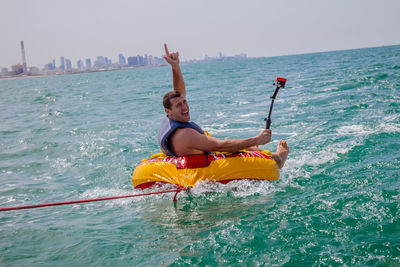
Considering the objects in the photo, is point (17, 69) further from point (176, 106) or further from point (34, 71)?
point (176, 106)

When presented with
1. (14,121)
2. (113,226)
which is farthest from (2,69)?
(113,226)

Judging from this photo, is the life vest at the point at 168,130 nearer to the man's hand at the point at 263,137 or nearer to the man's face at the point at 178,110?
the man's face at the point at 178,110

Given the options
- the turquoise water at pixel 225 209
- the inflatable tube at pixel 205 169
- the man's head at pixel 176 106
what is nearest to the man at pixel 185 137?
the man's head at pixel 176 106

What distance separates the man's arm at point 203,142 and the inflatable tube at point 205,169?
0.12 meters

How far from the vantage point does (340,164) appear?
18.7ft

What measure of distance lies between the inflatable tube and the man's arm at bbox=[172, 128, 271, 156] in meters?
0.12

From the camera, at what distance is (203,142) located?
15.6ft

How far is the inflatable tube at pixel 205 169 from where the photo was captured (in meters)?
4.79

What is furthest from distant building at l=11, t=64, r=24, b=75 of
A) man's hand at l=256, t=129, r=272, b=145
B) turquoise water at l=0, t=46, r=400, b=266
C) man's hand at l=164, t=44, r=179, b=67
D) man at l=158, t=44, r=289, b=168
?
man's hand at l=256, t=129, r=272, b=145

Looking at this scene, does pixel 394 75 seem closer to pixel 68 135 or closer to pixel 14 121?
pixel 68 135

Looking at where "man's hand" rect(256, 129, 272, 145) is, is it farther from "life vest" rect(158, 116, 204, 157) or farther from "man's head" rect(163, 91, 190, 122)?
"man's head" rect(163, 91, 190, 122)

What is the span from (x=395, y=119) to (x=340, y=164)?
3.25 meters

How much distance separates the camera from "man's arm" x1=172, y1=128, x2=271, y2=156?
188 inches

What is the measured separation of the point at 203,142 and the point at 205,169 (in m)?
0.35
